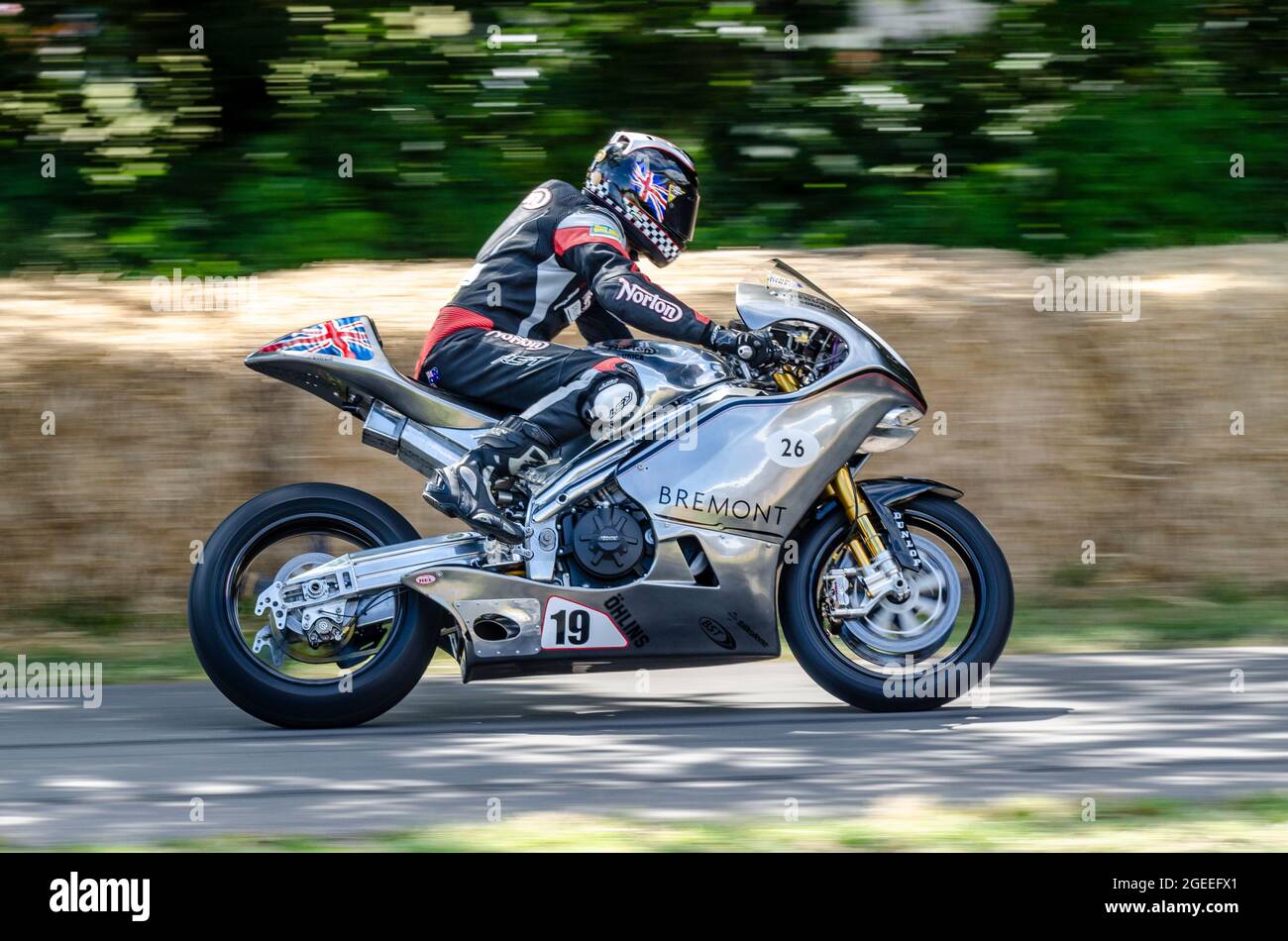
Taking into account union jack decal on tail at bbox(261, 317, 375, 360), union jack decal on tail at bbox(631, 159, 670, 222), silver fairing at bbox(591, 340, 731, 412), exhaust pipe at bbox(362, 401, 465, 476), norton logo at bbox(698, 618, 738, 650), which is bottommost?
norton logo at bbox(698, 618, 738, 650)

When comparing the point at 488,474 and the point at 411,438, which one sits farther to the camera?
the point at 411,438

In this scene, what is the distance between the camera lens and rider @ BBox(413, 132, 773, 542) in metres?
5.85

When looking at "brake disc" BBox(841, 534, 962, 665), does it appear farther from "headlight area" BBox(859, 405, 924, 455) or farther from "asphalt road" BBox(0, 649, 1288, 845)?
"headlight area" BBox(859, 405, 924, 455)

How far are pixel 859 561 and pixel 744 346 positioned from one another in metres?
0.86

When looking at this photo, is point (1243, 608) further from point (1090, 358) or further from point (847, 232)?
point (847, 232)

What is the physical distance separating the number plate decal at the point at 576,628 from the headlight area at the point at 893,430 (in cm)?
110

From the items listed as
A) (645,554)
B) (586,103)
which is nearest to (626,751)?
(645,554)

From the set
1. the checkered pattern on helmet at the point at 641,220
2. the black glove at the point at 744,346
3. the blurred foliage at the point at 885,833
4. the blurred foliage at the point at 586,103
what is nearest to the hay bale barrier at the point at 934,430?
the checkered pattern on helmet at the point at 641,220

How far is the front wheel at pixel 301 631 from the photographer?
5.77m

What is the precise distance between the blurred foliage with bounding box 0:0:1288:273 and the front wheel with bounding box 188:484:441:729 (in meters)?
6.10

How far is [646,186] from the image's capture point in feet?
20.1

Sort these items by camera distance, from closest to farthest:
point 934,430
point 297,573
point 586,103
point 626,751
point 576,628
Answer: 1. point 626,751
2. point 576,628
3. point 297,573
4. point 934,430
5. point 586,103

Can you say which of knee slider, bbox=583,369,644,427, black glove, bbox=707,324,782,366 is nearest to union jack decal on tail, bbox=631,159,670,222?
black glove, bbox=707,324,782,366

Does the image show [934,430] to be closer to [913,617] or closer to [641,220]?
[913,617]
